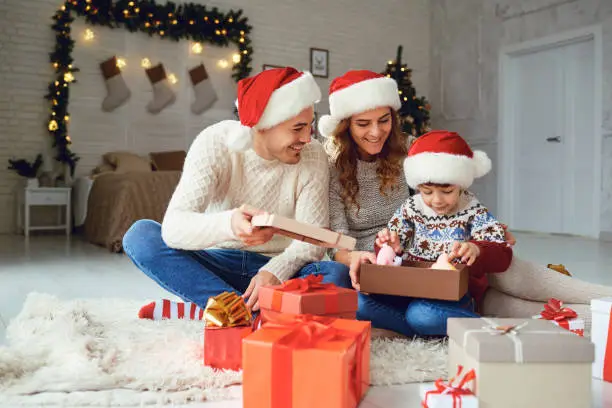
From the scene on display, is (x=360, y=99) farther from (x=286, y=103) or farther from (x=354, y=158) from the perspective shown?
(x=286, y=103)

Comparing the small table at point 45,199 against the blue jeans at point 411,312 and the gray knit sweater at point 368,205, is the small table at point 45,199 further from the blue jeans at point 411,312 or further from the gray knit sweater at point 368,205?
the blue jeans at point 411,312

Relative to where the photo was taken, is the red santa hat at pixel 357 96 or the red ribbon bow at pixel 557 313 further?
the red santa hat at pixel 357 96

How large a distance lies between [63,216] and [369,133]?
4795mm

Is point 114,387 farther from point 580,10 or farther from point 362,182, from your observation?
point 580,10

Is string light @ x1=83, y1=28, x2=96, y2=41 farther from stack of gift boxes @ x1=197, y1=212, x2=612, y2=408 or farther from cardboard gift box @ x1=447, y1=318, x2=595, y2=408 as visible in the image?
cardboard gift box @ x1=447, y1=318, x2=595, y2=408

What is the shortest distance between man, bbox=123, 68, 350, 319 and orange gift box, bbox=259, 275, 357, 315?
0.17 metres

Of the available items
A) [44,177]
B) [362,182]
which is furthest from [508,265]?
[44,177]

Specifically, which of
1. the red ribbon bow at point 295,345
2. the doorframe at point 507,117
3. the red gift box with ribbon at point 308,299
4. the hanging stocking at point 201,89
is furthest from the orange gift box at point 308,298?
the doorframe at point 507,117

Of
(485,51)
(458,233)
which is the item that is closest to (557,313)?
(458,233)

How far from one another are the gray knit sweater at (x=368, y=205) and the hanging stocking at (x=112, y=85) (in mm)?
4642

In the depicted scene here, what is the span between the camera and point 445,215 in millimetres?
1804

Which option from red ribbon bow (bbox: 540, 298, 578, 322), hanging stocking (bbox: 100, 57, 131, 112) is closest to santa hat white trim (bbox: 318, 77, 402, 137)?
red ribbon bow (bbox: 540, 298, 578, 322)

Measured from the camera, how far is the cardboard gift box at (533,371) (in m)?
1.07

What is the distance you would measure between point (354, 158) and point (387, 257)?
0.45m
